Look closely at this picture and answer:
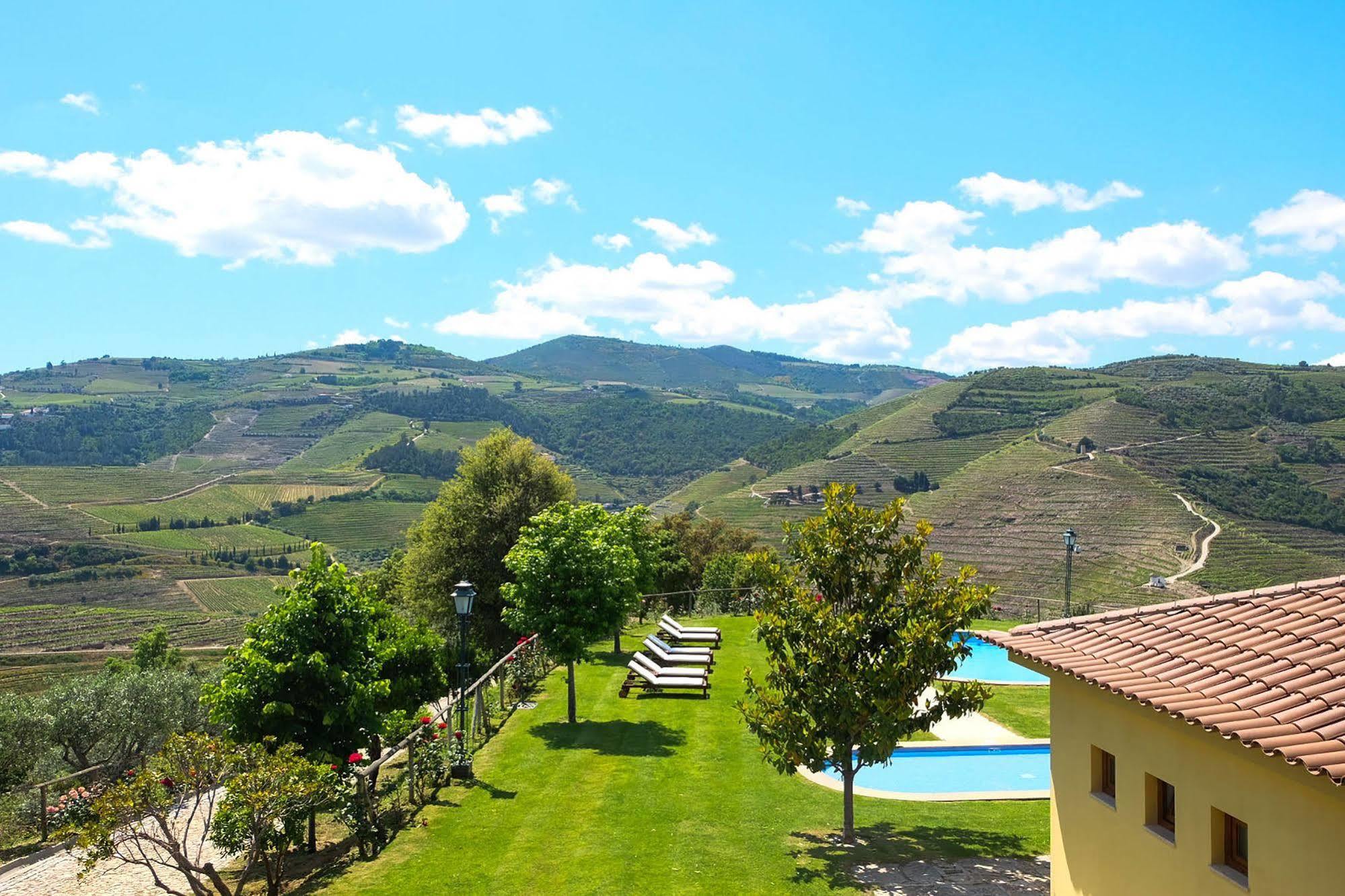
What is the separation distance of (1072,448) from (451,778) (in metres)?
82.2

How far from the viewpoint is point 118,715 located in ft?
77.6

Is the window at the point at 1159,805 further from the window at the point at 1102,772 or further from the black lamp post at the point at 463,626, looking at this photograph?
the black lamp post at the point at 463,626

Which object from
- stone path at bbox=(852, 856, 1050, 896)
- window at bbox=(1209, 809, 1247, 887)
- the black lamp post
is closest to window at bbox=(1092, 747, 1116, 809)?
window at bbox=(1209, 809, 1247, 887)

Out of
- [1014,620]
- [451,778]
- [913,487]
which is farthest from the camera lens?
[913,487]

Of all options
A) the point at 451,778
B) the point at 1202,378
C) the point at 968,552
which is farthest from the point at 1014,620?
the point at 1202,378

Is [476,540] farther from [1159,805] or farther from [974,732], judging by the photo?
[1159,805]

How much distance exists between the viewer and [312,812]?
11.0 meters

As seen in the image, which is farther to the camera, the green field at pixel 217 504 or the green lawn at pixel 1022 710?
the green field at pixel 217 504

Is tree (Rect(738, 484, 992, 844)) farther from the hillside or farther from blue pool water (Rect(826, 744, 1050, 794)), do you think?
the hillside

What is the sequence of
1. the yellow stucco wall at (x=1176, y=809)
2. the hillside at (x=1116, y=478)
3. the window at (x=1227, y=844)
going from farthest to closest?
the hillside at (x=1116, y=478) → the window at (x=1227, y=844) → the yellow stucco wall at (x=1176, y=809)

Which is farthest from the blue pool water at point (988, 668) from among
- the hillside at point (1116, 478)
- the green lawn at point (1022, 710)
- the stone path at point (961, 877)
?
the stone path at point (961, 877)

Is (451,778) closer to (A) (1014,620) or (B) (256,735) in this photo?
(B) (256,735)

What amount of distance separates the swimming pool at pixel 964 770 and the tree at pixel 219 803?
10449mm

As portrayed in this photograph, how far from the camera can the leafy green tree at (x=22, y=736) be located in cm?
2022
